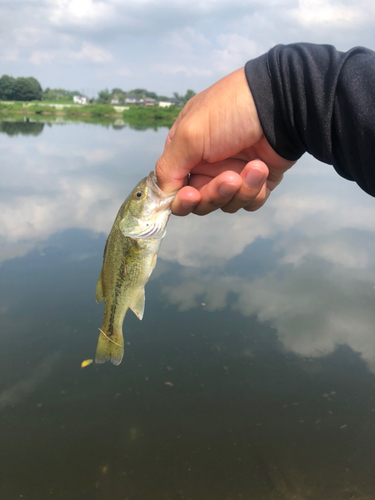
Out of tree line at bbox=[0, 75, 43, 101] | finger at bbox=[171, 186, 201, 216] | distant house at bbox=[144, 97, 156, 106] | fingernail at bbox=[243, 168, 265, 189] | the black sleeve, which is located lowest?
finger at bbox=[171, 186, 201, 216]

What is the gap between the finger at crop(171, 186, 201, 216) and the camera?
2.38 m

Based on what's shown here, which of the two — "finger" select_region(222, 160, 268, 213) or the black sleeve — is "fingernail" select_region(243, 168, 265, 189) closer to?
"finger" select_region(222, 160, 268, 213)

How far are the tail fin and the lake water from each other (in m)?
2.03

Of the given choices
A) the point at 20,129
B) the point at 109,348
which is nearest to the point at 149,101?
the point at 20,129

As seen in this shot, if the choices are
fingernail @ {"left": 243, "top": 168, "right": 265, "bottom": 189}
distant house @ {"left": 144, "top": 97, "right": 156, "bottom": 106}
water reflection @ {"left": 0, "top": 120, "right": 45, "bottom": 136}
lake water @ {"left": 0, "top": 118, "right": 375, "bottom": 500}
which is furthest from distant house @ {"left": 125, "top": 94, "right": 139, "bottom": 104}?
fingernail @ {"left": 243, "top": 168, "right": 265, "bottom": 189}

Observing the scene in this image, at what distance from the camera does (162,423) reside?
4.32m

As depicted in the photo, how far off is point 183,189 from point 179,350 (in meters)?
3.53

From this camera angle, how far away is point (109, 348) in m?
2.53

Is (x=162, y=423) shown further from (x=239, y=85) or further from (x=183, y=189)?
(x=239, y=85)

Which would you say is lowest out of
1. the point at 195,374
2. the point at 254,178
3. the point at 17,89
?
the point at 195,374

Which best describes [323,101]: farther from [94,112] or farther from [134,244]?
[94,112]

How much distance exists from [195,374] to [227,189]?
3.41 metres

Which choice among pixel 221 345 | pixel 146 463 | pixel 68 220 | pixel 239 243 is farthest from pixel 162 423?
pixel 68 220

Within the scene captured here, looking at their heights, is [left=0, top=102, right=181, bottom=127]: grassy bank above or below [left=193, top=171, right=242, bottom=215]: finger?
above
